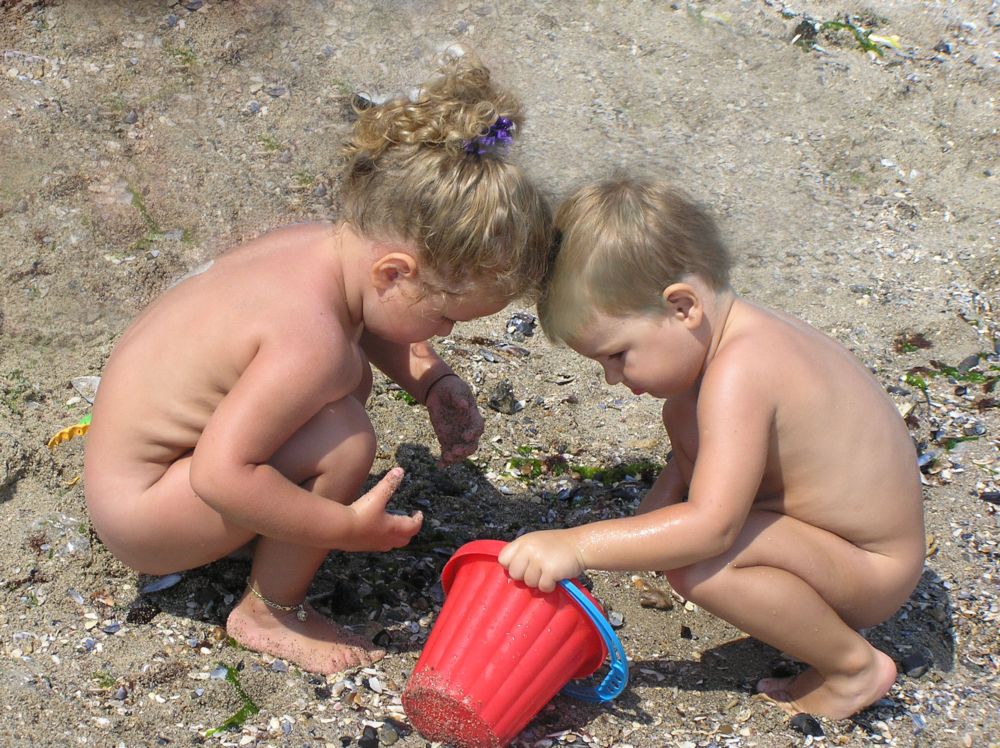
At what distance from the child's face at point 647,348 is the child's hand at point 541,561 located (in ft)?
1.64

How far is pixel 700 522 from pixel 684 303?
1.77 ft

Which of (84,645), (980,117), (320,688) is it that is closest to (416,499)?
(320,688)

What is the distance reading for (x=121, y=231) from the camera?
4520 millimetres

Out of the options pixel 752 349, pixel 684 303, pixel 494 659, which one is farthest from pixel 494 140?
pixel 494 659

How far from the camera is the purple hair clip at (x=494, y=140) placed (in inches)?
106

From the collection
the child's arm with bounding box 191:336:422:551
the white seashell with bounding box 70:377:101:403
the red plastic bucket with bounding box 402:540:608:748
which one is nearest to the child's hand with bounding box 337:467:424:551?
the child's arm with bounding box 191:336:422:551

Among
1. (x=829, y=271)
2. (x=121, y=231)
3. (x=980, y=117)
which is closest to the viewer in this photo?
(x=121, y=231)

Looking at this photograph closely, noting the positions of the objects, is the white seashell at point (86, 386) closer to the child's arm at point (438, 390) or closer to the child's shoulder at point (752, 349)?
the child's arm at point (438, 390)

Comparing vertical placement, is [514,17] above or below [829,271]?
above

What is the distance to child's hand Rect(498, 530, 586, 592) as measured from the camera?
8.35 feet

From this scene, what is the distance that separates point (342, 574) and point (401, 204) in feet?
4.07

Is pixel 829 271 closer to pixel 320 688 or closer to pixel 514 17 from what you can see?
pixel 514 17

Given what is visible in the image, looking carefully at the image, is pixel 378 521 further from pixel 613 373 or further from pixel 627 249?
pixel 627 249

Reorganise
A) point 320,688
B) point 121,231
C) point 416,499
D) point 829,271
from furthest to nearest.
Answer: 1. point 829,271
2. point 121,231
3. point 416,499
4. point 320,688
